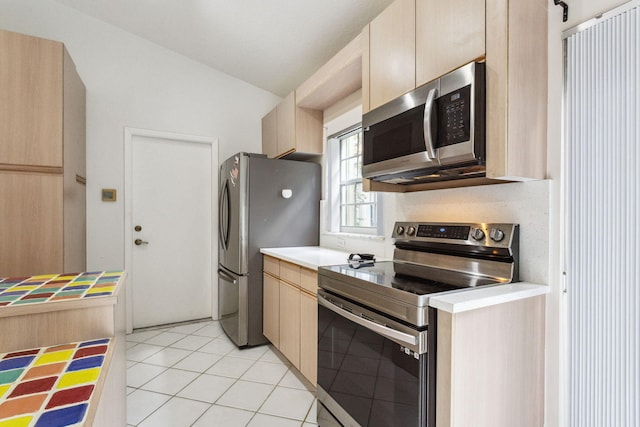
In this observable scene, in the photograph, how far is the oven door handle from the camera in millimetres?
1110

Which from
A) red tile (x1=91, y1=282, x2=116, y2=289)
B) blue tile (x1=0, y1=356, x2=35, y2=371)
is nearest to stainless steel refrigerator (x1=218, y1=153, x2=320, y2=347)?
red tile (x1=91, y1=282, x2=116, y2=289)

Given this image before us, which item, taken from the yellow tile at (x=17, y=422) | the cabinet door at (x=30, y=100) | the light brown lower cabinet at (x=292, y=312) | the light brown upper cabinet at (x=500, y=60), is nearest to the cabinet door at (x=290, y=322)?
the light brown lower cabinet at (x=292, y=312)

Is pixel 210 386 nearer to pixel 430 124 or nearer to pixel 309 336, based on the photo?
pixel 309 336

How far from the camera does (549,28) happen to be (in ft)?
4.26

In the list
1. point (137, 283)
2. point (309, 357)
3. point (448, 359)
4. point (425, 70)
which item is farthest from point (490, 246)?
point (137, 283)

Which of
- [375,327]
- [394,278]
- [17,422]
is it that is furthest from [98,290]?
[394,278]

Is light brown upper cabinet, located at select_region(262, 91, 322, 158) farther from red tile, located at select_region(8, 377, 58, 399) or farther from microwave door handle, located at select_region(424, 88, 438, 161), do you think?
red tile, located at select_region(8, 377, 58, 399)

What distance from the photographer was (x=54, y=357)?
93 centimetres

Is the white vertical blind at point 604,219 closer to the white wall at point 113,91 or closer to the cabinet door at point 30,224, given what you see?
the cabinet door at point 30,224

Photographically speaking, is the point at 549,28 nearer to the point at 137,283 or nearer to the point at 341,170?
the point at 341,170

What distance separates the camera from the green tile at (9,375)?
2.56 ft

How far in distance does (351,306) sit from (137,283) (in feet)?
8.74

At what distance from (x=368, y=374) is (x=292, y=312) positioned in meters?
0.98

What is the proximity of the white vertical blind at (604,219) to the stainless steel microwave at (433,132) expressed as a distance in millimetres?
387
